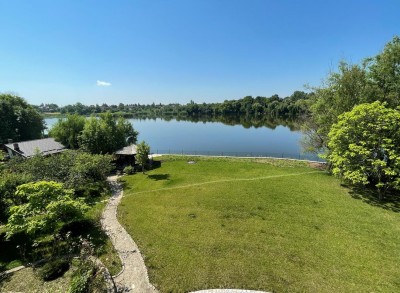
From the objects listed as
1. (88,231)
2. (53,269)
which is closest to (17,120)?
(88,231)

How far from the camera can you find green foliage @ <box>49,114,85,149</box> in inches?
1374

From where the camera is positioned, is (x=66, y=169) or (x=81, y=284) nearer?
(x=81, y=284)

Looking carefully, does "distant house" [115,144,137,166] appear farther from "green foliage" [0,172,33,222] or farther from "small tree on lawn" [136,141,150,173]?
"green foliage" [0,172,33,222]

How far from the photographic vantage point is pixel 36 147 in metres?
32.2

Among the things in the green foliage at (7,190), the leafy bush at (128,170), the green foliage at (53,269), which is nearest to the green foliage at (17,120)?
the leafy bush at (128,170)

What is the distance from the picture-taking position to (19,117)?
46.6 meters

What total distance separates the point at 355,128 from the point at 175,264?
1781 cm

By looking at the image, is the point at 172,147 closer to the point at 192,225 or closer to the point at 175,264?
the point at 192,225

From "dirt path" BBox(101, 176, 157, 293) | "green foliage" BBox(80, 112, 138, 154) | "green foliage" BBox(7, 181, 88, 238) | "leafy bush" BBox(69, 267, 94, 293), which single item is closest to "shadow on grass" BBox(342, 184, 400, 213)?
"dirt path" BBox(101, 176, 157, 293)

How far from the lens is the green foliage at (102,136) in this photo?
31.5 metres

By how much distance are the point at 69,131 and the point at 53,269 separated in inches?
1137

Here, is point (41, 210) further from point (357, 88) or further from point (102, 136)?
point (357, 88)

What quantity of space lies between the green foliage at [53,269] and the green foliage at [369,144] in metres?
20.1

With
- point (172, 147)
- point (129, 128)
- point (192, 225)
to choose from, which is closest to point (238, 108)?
point (172, 147)
